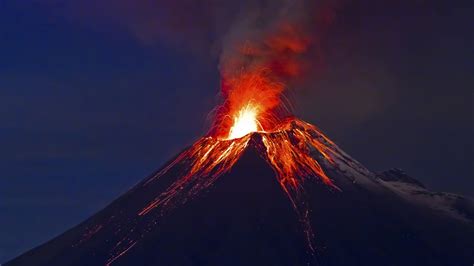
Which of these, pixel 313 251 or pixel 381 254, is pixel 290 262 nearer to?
pixel 313 251

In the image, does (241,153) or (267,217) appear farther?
(241,153)

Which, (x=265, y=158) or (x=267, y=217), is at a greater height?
(x=265, y=158)

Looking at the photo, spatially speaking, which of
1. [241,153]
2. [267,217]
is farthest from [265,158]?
[267,217]

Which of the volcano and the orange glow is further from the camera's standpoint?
the orange glow

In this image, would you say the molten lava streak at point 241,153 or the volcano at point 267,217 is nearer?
the volcano at point 267,217

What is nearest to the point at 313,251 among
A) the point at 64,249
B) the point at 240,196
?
the point at 240,196

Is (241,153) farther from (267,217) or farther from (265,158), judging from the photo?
(267,217)

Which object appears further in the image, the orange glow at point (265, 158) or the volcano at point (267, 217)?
the orange glow at point (265, 158)

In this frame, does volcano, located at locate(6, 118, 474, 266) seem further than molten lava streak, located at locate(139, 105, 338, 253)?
No
